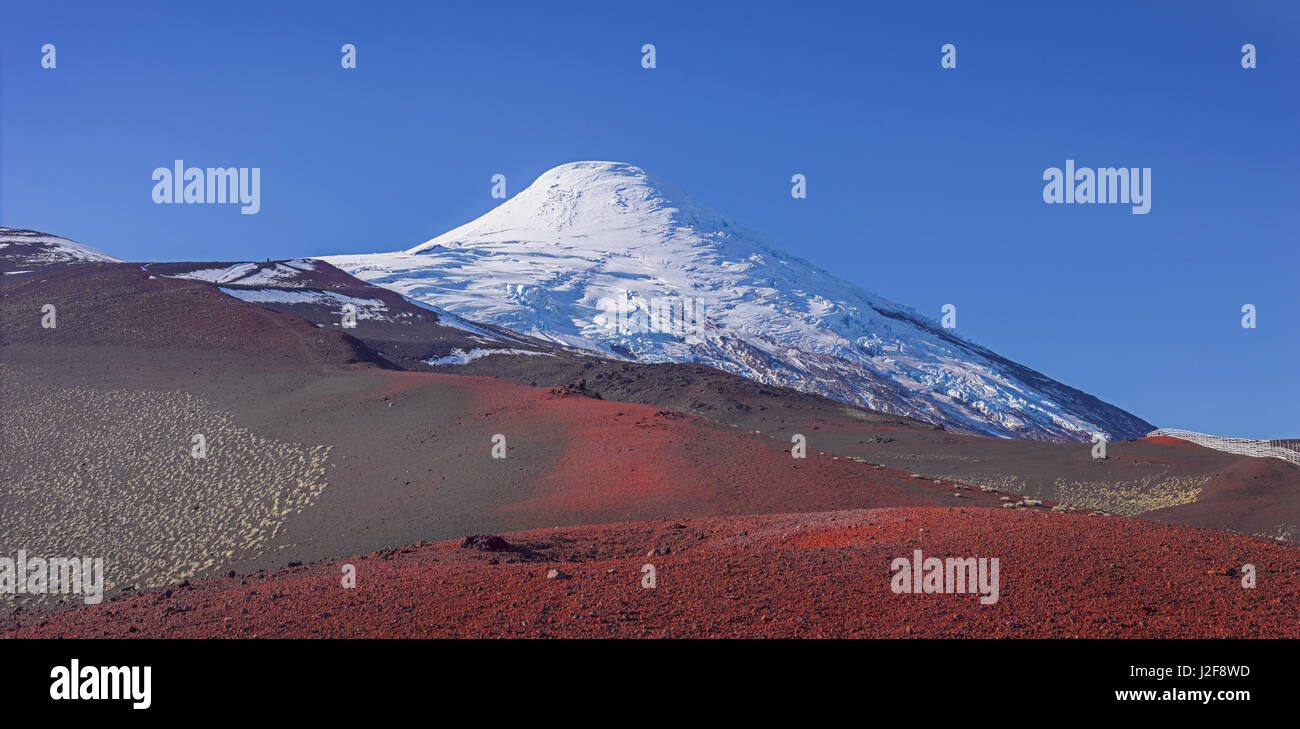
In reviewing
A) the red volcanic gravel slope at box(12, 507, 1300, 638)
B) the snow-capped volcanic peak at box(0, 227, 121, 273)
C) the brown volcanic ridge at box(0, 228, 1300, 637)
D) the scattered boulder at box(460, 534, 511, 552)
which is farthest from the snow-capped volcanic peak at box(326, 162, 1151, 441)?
the red volcanic gravel slope at box(12, 507, 1300, 638)

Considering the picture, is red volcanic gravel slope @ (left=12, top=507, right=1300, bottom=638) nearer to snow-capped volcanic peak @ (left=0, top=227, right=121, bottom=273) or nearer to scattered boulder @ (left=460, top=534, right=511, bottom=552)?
scattered boulder @ (left=460, top=534, right=511, bottom=552)

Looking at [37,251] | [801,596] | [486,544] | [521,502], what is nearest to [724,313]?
[37,251]

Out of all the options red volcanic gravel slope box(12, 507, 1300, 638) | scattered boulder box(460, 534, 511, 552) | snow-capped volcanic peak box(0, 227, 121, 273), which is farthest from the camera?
snow-capped volcanic peak box(0, 227, 121, 273)

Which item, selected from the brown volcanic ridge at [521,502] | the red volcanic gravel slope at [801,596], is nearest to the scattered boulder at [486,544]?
the brown volcanic ridge at [521,502]

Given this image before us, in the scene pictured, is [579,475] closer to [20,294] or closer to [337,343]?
[337,343]

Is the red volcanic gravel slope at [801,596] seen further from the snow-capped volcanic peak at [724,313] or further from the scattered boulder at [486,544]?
the snow-capped volcanic peak at [724,313]

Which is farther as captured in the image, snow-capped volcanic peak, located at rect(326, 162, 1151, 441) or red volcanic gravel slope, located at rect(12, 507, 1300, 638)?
snow-capped volcanic peak, located at rect(326, 162, 1151, 441)

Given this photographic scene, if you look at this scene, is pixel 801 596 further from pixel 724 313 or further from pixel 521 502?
pixel 724 313
